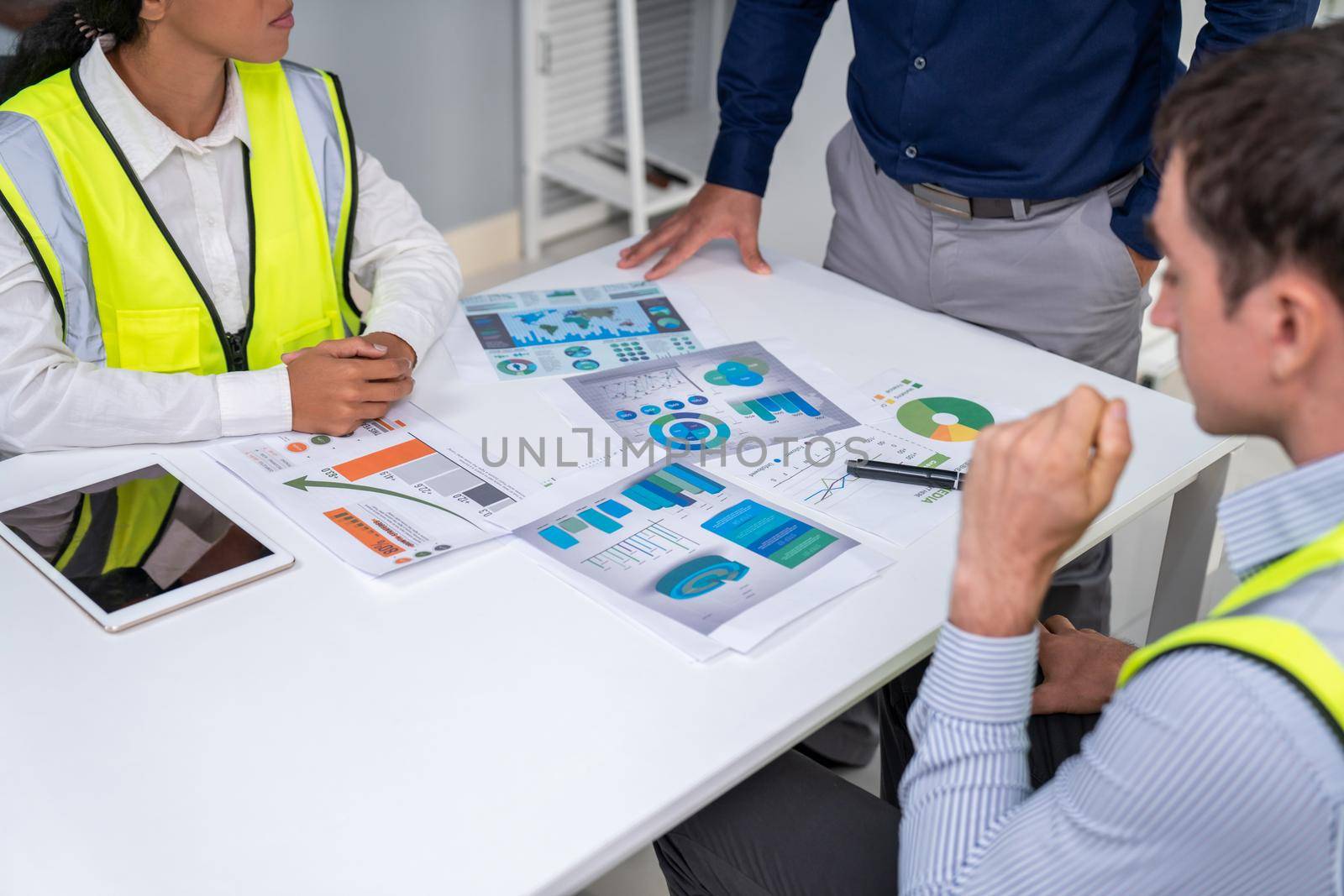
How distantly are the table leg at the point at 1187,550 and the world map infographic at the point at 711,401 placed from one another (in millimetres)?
445

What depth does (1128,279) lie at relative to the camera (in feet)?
5.83

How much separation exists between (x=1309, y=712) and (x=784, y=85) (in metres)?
1.50

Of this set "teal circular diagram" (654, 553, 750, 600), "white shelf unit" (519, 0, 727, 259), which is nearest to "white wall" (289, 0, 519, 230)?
A: "white shelf unit" (519, 0, 727, 259)

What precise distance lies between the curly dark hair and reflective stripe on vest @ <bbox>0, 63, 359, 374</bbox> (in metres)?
0.07

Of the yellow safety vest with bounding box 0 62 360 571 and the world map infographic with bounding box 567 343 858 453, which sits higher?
the yellow safety vest with bounding box 0 62 360 571

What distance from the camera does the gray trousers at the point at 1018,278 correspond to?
1776 millimetres

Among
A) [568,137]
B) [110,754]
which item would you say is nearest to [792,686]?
[110,754]

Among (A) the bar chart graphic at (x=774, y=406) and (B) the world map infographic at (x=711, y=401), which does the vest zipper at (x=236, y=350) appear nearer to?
(B) the world map infographic at (x=711, y=401)

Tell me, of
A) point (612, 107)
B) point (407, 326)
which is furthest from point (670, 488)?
point (612, 107)

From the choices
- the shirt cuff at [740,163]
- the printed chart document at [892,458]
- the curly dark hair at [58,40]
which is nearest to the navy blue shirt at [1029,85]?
the shirt cuff at [740,163]

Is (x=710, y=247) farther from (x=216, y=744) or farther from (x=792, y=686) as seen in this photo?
(x=216, y=744)

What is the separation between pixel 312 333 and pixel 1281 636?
4.04 feet

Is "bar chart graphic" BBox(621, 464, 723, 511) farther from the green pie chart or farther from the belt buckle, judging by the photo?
the belt buckle

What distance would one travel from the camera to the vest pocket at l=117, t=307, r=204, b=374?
1.45 meters
